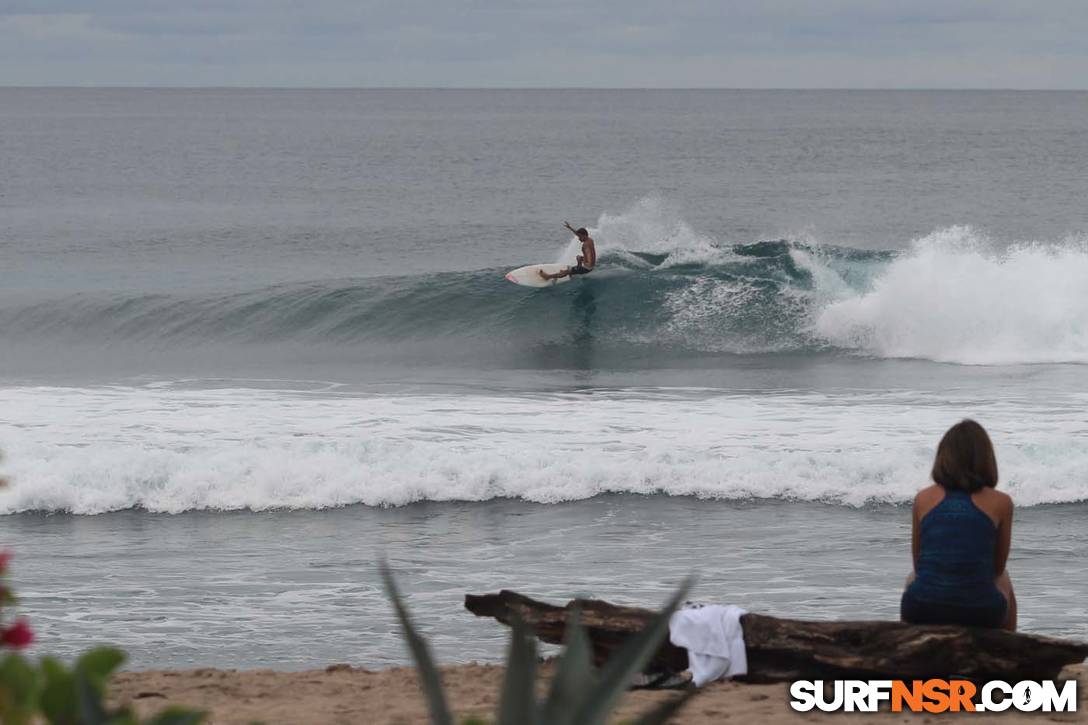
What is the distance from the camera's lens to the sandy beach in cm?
554

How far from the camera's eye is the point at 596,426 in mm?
14430

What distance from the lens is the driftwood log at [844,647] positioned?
5.54 meters

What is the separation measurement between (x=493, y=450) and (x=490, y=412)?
95.5 inches

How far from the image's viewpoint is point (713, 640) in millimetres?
6031

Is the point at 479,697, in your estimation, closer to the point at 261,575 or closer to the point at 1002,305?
the point at 261,575

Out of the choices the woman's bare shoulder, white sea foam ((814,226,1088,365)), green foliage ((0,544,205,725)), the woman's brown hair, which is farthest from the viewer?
white sea foam ((814,226,1088,365))

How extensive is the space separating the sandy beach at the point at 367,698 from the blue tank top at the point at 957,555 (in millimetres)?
492

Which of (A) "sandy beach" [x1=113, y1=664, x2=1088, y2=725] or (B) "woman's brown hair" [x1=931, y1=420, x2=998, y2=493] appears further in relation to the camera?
(A) "sandy beach" [x1=113, y1=664, x2=1088, y2=725]

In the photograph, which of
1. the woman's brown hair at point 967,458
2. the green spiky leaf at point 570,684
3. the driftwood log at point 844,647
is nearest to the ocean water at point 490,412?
the driftwood log at point 844,647

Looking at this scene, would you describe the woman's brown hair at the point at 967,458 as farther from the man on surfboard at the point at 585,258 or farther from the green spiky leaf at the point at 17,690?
the man on surfboard at the point at 585,258

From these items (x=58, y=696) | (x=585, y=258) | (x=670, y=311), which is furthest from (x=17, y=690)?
(x=585, y=258)

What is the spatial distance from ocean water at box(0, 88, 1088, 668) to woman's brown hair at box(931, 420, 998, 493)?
3.11 m

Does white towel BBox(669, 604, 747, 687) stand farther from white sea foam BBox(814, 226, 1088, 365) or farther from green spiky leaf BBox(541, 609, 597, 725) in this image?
white sea foam BBox(814, 226, 1088, 365)

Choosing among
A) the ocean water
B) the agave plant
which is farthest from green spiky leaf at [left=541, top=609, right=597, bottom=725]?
the ocean water
